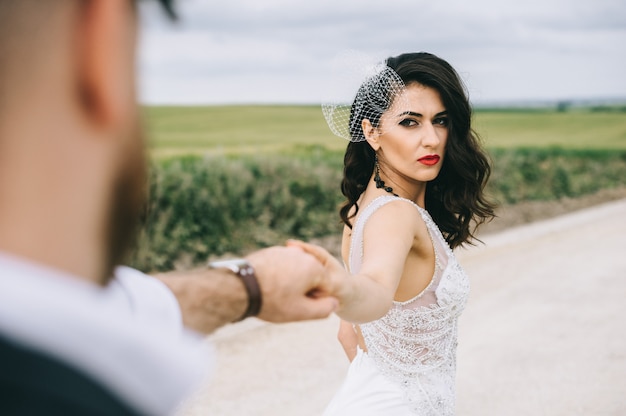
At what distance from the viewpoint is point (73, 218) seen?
645mm

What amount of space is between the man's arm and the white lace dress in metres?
1.09

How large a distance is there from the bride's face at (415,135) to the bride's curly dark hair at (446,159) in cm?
3

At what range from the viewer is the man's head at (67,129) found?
607 millimetres

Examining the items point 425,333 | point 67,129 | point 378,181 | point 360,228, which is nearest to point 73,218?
point 67,129

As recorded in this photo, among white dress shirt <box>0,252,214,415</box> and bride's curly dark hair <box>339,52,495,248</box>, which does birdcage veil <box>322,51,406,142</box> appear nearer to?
bride's curly dark hair <box>339,52,495,248</box>

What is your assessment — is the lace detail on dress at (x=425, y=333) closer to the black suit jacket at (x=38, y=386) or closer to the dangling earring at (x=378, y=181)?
the dangling earring at (x=378, y=181)

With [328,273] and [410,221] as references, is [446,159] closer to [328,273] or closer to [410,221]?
[410,221]

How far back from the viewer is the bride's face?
9.59 feet

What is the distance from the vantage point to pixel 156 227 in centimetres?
855

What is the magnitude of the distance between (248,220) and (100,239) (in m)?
9.20

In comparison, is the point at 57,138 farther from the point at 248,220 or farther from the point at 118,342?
the point at 248,220

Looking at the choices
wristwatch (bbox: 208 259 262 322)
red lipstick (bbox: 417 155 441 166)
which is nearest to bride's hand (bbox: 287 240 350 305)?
wristwatch (bbox: 208 259 262 322)

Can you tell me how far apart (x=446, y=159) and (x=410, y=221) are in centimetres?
54

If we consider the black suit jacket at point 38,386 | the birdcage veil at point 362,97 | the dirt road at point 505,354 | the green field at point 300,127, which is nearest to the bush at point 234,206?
the dirt road at point 505,354
